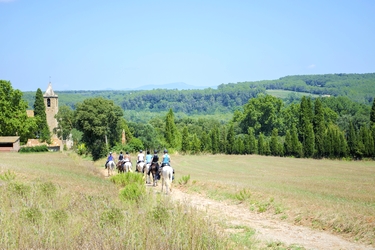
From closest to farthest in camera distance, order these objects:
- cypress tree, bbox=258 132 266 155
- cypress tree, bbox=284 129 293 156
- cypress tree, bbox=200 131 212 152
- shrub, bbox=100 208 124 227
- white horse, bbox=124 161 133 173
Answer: shrub, bbox=100 208 124 227 < white horse, bbox=124 161 133 173 < cypress tree, bbox=284 129 293 156 < cypress tree, bbox=258 132 266 155 < cypress tree, bbox=200 131 212 152

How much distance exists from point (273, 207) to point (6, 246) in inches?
478

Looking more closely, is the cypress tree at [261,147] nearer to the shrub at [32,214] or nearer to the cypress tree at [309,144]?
the cypress tree at [309,144]

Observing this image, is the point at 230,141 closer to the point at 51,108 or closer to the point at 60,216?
the point at 51,108

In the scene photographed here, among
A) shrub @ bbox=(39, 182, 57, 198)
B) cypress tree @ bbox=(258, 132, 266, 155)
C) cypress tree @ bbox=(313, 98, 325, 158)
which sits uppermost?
shrub @ bbox=(39, 182, 57, 198)

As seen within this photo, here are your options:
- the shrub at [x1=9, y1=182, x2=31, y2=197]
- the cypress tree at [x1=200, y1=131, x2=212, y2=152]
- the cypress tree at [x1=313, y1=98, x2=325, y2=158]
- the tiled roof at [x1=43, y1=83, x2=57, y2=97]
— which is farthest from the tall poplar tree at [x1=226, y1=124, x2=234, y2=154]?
the shrub at [x1=9, y1=182, x2=31, y2=197]

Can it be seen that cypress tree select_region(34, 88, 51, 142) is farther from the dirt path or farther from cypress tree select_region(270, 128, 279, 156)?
the dirt path

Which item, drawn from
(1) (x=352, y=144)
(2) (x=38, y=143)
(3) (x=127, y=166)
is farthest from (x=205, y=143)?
(3) (x=127, y=166)

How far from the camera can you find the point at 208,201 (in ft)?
72.8

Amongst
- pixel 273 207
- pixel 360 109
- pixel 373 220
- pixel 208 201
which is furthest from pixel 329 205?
pixel 360 109

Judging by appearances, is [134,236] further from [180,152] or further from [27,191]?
[180,152]

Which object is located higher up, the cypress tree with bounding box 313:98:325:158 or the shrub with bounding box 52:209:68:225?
the shrub with bounding box 52:209:68:225

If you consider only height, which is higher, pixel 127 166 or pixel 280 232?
pixel 280 232

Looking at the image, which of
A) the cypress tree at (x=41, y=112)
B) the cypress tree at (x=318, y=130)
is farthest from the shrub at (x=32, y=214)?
the cypress tree at (x=41, y=112)

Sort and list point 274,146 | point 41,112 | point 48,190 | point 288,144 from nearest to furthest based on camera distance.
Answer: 1. point 48,190
2. point 288,144
3. point 274,146
4. point 41,112
